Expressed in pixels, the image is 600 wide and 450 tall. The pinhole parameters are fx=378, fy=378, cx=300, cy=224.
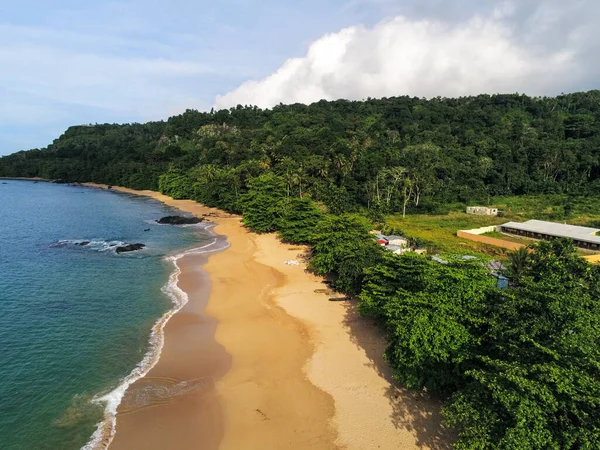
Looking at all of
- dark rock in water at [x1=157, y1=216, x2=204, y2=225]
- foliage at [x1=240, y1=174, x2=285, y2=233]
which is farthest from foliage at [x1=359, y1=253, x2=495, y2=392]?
dark rock in water at [x1=157, y1=216, x2=204, y2=225]

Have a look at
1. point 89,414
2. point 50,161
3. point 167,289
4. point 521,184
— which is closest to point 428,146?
point 521,184

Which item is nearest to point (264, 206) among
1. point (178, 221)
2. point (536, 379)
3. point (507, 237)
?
point (178, 221)

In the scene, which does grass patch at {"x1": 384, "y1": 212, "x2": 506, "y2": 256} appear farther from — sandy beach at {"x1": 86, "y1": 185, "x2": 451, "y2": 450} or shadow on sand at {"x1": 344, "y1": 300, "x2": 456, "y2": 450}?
sandy beach at {"x1": 86, "y1": 185, "x2": 451, "y2": 450}

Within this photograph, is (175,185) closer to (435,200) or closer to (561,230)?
(435,200)

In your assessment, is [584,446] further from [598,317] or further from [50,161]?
[50,161]

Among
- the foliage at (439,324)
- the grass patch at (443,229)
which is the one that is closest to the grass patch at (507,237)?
the grass patch at (443,229)

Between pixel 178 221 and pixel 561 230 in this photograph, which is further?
pixel 178 221
